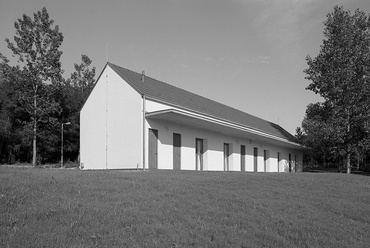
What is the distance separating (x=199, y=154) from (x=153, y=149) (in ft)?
17.0

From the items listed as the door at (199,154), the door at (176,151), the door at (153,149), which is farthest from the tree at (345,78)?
the door at (153,149)

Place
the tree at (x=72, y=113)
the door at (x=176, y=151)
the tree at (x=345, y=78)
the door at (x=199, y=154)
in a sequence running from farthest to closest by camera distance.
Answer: the tree at (x=72, y=113), the tree at (x=345, y=78), the door at (x=199, y=154), the door at (x=176, y=151)

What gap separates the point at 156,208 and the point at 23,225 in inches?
105

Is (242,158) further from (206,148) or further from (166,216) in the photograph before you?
(166,216)

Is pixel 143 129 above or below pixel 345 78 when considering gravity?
below

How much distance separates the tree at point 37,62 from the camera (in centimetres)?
3594

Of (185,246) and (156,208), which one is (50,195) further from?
(185,246)

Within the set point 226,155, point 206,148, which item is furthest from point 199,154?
point 226,155

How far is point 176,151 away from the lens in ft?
68.0

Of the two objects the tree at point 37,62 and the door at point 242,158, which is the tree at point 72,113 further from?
the door at point 242,158

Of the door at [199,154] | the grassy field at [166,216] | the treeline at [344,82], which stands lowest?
the grassy field at [166,216]

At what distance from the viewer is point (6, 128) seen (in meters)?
43.1

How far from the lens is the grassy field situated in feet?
18.1

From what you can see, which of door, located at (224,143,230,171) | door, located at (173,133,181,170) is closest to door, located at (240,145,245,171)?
door, located at (224,143,230,171)
